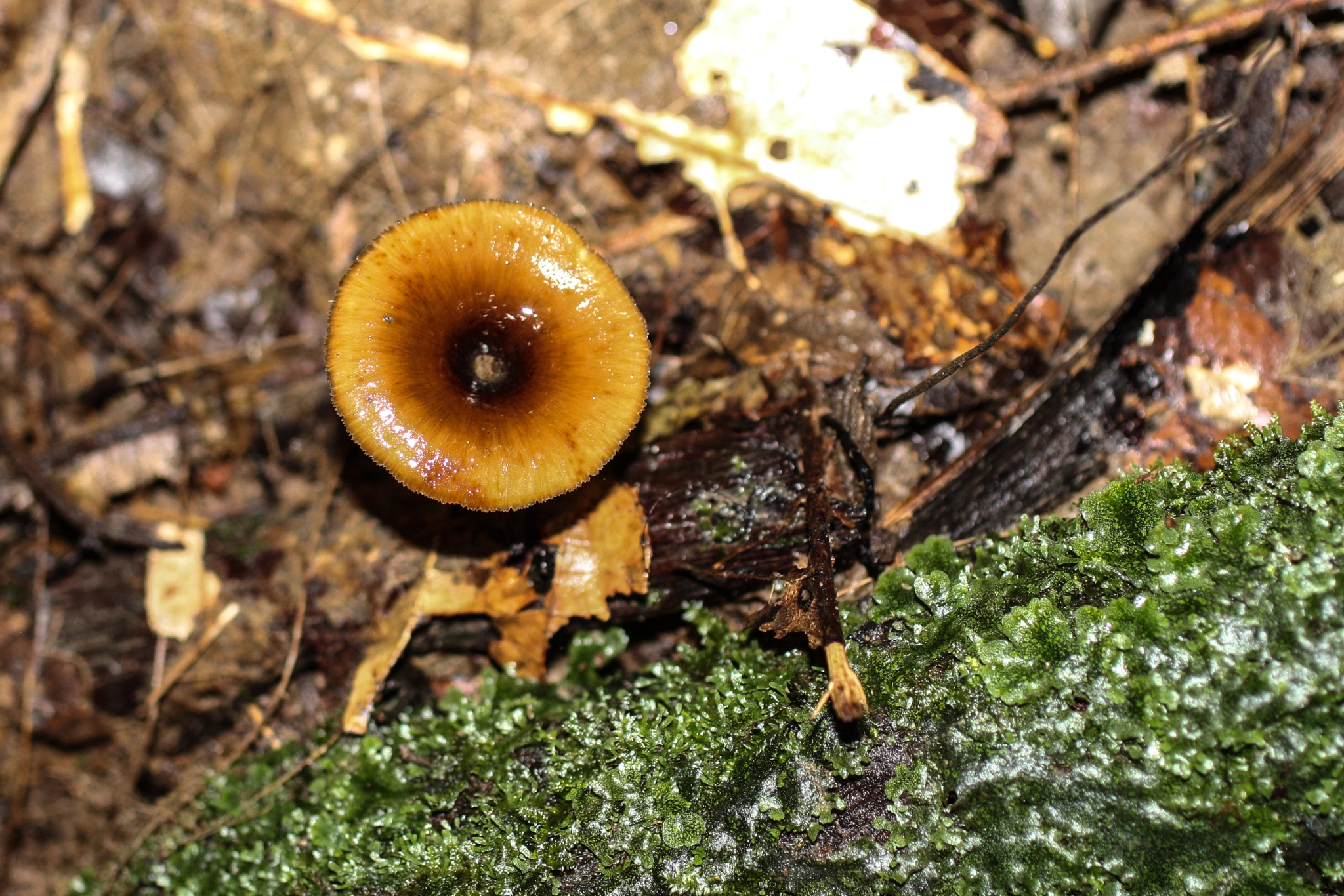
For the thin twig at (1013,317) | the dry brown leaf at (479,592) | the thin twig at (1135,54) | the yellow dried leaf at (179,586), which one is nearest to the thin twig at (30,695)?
the yellow dried leaf at (179,586)

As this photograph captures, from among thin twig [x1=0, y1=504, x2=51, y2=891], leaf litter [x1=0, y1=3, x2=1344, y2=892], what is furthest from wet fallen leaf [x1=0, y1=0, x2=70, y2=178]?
thin twig [x1=0, y1=504, x2=51, y2=891]

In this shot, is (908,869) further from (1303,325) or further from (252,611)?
(252,611)

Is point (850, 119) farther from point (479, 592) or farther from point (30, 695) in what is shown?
point (30, 695)

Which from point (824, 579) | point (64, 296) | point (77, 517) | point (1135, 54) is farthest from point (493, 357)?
point (64, 296)

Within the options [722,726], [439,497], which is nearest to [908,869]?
[722,726]

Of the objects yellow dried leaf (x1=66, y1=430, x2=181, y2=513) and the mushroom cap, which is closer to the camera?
the mushroom cap

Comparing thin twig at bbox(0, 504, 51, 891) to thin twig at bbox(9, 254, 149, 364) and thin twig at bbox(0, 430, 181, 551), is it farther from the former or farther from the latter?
thin twig at bbox(9, 254, 149, 364)

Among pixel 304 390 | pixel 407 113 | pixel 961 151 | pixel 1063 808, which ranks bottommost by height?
pixel 1063 808
